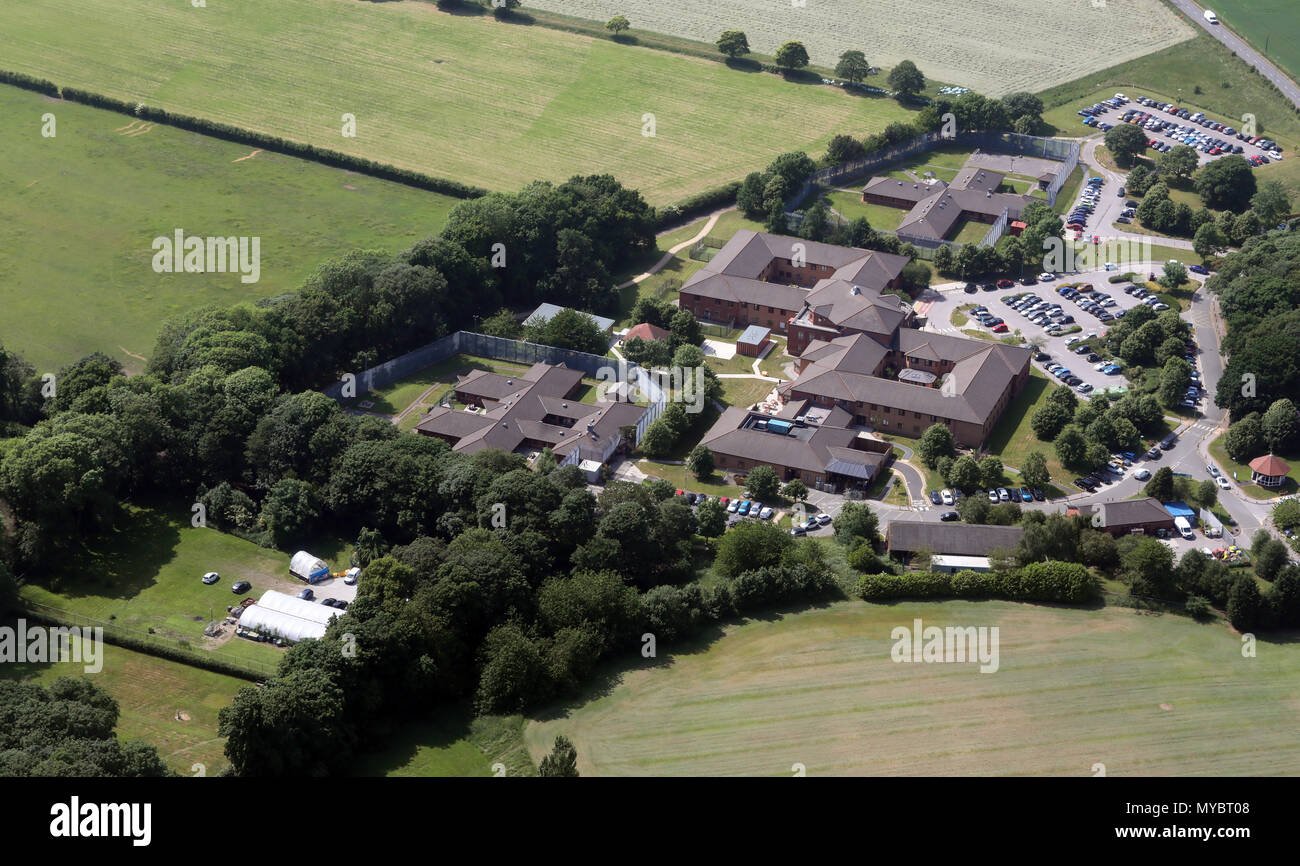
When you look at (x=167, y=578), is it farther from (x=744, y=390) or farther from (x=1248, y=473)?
(x=1248, y=473)

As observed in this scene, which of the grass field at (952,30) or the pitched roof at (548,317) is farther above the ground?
the grass field at (952,30)

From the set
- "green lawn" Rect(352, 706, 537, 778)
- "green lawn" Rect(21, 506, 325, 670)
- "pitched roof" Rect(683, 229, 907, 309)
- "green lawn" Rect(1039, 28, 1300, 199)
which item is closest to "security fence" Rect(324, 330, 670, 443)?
"pitched roof" Rect(683, 229, 907, 309)

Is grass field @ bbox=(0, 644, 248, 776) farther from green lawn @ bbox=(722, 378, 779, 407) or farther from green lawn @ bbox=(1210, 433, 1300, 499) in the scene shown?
green lawn @ bbox=(1210, 433, 1300, 499)

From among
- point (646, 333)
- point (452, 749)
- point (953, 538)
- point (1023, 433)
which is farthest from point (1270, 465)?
point (452, 749)

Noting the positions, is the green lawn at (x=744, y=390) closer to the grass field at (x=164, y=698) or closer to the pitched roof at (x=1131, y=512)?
the pitched roof at (x=1131, y=512)

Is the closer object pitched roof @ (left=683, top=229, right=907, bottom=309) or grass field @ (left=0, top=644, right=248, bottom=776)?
grass field @ (left=0, top=644, right=248, bottom=776)

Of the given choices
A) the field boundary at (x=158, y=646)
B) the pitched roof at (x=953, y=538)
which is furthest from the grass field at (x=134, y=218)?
the pitched roof at (x=953, y=538)

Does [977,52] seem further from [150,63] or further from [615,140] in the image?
[150,63]
